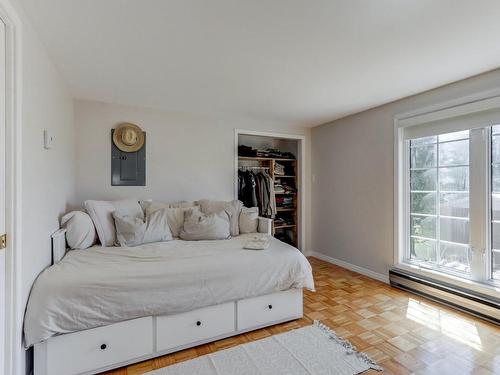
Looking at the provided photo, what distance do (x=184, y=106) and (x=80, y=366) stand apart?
268cm

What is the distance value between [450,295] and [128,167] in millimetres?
3699

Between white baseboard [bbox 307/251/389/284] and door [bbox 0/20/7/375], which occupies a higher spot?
door [bbox 0/20/7/375]

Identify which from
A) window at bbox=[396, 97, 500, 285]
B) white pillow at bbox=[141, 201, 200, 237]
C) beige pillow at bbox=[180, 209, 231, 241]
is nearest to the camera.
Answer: window at bbox=[396, 97, 500, 285]

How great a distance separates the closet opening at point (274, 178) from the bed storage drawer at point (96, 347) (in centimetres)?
228

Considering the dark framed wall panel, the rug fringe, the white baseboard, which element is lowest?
the rug fringe

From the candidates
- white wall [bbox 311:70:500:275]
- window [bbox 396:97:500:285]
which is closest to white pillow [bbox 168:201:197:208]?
white wall [bbox 311:70:500:275]

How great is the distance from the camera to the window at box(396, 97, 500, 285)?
7.58 ft

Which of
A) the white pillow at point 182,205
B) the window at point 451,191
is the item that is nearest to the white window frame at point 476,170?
the window at point 451,191

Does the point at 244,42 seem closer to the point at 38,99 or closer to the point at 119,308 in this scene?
the point at 38,99

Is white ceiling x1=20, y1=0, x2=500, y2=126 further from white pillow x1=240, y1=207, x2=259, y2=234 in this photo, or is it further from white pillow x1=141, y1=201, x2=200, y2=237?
white pillow x1=240, y1=207, x2=259, y2=234

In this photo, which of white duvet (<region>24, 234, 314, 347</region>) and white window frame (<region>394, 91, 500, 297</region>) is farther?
white window frame (<region>394, 91, 500, 297</region>)

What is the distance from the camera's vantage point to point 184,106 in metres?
3.20

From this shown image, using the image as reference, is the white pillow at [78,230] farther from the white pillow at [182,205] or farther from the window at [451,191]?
the window at [451,191]

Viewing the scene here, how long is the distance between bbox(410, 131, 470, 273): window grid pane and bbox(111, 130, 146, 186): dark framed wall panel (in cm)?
322
